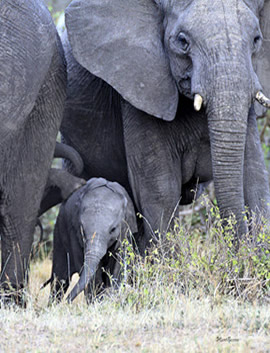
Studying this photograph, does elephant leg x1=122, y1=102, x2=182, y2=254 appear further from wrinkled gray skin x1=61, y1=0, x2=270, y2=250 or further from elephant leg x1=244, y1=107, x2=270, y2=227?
elephant leg x1=244, y1=107, x2=270, y2=227

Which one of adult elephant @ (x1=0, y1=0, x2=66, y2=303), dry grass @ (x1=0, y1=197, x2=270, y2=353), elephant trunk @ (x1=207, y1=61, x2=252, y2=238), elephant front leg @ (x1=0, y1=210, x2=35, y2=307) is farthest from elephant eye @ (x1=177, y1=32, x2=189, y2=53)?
elephant front leg @ (x1=0, y1=210, x2=35, y2=307)

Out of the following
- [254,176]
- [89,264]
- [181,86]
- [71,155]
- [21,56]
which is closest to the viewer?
[21,56]

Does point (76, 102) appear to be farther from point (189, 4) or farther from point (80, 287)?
point (80, 287)

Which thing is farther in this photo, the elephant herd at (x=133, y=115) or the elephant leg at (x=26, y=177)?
the elephant leg at (x=26, y=177)

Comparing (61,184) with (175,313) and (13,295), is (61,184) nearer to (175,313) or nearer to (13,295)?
(13,295)

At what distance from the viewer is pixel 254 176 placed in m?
6.97

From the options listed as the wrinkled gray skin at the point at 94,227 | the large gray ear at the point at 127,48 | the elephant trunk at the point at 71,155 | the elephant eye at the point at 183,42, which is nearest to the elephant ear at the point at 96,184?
the wrinkled gray skin at the point at 94,227

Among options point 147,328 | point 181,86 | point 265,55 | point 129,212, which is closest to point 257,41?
point 265,55

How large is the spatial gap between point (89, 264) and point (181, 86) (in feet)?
4.66

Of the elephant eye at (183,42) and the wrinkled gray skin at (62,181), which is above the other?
the elephant eye at (183,42)

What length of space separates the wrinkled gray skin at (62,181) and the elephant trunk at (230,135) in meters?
1.24

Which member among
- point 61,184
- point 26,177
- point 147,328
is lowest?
point 147,328

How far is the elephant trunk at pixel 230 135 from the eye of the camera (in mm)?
6332

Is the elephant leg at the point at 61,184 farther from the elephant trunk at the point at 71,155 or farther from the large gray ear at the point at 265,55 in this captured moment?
the large gray ear at the point at 265,55
